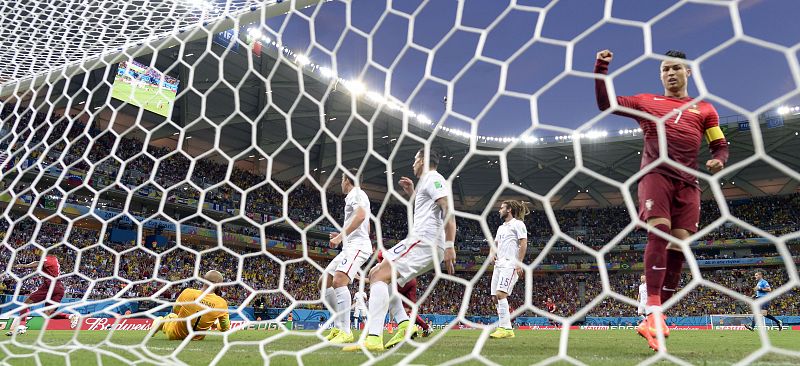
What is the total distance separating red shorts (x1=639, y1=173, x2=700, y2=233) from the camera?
2467 mm

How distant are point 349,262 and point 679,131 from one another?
2413 millimetres

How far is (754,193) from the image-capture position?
31.6 metres

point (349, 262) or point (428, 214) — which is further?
point (349, 262)

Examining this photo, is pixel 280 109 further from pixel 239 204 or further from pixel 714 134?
pixel 239 204

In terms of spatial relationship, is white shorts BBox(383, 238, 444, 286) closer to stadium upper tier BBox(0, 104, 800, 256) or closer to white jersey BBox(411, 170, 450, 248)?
white jersey BBox(411, 170, 450, 248)

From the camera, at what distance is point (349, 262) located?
399 cm

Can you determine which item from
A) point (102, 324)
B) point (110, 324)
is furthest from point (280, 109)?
A: point (102, 324)

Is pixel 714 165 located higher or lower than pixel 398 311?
higher

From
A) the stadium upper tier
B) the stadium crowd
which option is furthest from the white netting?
the stadium upper tier

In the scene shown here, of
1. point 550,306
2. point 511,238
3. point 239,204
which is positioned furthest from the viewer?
point 239,204

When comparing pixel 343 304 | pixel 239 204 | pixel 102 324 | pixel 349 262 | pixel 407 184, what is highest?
pixel 407 184

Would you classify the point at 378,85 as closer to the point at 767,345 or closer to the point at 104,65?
the point at 767,345

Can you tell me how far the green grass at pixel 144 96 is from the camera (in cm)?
422

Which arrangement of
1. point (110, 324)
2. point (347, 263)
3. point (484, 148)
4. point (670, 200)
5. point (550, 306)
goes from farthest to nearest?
1. point (550, 306)
2. point (484, 148)
3. point (110, 324)
4. point (347, 263)
5. point (670, 200)
